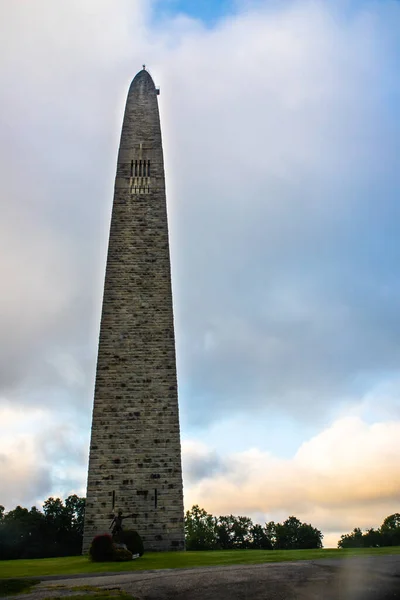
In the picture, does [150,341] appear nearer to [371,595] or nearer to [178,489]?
[178,489]

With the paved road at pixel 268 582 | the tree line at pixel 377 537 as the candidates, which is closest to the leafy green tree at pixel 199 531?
the tree line at pixel 377 537

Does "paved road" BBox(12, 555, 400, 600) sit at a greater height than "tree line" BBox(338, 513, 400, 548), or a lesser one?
lesser

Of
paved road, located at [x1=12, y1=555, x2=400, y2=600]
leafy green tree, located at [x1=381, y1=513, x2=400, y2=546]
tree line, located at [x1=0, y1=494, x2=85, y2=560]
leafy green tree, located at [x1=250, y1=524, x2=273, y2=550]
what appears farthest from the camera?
leafy green tree, located at [x1=250, y1=524, x2=273, y2=550]

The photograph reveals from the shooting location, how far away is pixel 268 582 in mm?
8789

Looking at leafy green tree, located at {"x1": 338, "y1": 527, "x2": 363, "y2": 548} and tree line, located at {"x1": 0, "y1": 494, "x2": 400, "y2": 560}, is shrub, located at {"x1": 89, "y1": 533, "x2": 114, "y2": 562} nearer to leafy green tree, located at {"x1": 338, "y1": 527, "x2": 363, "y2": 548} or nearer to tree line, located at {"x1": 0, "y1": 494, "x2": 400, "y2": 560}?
tree line, located at {"x1": 0, "y1": 494, "x2": 400, "y2": 560}

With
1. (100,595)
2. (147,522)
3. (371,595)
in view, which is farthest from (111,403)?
(371,595)

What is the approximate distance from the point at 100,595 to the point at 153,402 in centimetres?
1598

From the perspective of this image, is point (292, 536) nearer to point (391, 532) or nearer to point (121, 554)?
point (391, 532)

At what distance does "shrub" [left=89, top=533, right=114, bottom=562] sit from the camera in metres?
15.5

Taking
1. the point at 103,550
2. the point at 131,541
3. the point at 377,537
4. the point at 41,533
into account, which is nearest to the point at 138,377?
the point at 131,541

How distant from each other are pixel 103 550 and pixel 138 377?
10100mm

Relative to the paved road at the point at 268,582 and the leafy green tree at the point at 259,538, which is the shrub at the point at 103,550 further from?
the leafy green tree at the point at 259,538

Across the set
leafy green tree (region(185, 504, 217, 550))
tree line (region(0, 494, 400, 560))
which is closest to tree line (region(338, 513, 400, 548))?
tree line (region(0, 494, 400, 560))

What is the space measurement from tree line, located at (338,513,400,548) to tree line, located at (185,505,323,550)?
2.56 m
